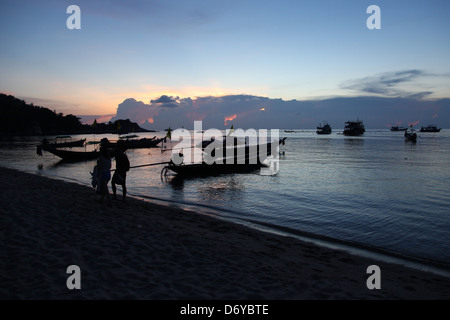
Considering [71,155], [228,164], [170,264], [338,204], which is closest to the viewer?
[170,264]

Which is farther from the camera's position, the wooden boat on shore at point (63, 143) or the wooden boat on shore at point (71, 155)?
the wooden boat on shore at point (63, 143)

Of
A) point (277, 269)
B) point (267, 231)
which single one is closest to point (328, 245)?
point (267, 231)

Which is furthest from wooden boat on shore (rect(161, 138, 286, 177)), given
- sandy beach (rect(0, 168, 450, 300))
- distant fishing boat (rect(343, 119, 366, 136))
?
distant fishing boat (rect(343, 119, 366, 136))

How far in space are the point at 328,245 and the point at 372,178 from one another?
17465 mm

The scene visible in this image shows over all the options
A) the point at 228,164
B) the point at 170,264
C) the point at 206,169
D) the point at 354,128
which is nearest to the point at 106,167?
the point at 170,264

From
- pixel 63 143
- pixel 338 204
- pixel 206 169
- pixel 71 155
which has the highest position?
pixel 63 143

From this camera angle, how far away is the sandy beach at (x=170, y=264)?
4.81 meters

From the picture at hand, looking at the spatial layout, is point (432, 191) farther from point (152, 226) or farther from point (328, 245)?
point (152, 226)

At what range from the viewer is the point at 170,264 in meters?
6.00

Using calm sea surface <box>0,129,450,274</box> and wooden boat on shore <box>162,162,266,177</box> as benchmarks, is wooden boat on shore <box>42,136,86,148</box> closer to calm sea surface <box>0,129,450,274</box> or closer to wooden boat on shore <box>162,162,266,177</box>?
calm sea surface <box>0,129,450,274</box>

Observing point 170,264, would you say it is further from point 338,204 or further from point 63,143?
point 63,143

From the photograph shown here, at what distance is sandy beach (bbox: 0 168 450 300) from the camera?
15.8 ft

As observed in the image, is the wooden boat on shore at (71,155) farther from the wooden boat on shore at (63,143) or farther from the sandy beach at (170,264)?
the sandy beach at (170,264)

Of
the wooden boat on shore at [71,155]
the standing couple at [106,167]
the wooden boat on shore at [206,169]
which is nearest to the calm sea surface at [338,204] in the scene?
the wooden boat on shore at [206,169]
